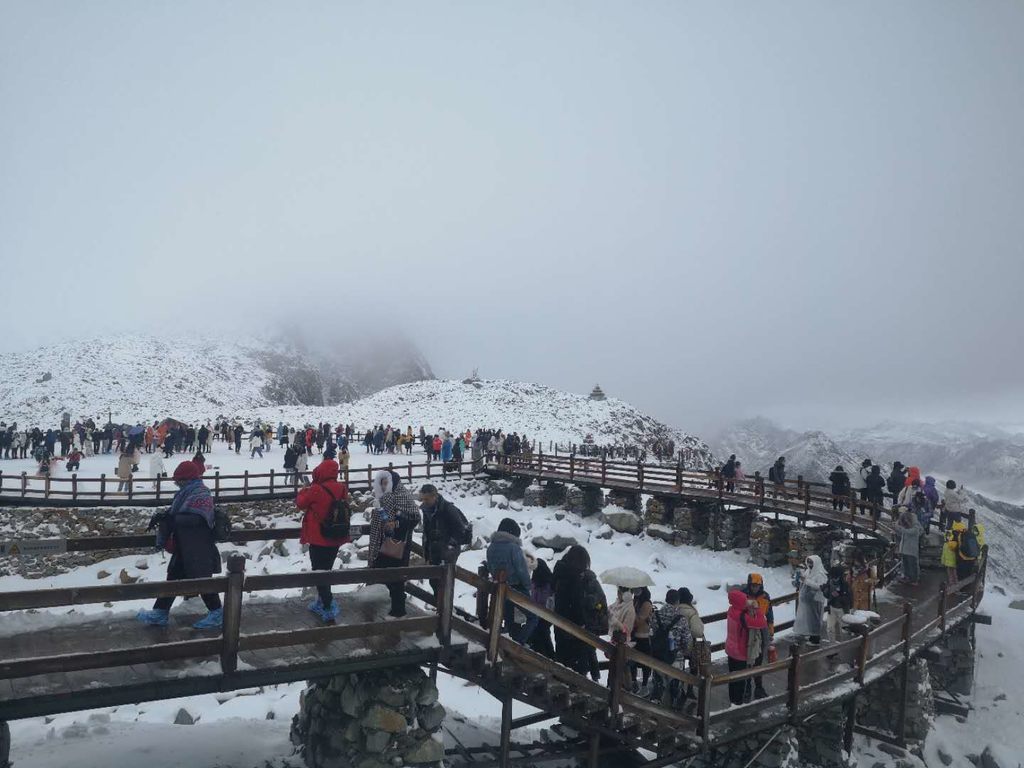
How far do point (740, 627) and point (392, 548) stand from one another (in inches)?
222

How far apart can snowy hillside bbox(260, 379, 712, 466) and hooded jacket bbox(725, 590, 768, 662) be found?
4674cm

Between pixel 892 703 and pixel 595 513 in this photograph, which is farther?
pixel 595 513

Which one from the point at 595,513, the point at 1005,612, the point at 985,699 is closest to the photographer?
the point at 985,699

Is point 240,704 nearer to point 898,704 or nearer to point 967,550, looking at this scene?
point 898,704

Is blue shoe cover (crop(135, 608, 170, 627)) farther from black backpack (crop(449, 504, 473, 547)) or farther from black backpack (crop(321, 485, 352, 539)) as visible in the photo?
black backpack (crop(449, 504, 473, 547))

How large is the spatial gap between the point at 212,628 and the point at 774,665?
7.80m

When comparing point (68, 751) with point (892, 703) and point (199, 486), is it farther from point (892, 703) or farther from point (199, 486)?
point (892, 703)

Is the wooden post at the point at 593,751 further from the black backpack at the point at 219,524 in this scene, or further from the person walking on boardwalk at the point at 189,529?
the black backpack at the point at 219,524

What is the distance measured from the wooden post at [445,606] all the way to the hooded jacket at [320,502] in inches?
47.8

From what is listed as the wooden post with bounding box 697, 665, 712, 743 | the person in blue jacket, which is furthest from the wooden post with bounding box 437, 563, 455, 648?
the wooden post with bounding box 697, 665, 712, 743

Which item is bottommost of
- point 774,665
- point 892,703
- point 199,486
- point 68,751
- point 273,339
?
point 892,703

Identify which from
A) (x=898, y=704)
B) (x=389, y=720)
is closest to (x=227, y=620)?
(x=389, y=720)

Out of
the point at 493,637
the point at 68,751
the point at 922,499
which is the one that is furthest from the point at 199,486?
the point at 922,499

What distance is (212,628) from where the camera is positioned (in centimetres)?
693
